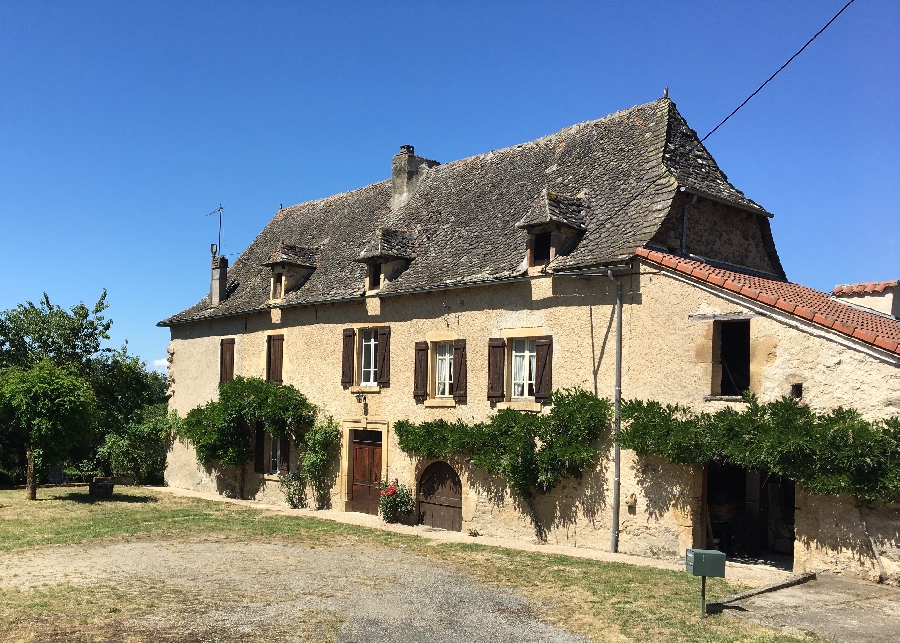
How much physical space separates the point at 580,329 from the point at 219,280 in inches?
547

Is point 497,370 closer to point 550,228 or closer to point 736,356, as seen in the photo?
point 550,228

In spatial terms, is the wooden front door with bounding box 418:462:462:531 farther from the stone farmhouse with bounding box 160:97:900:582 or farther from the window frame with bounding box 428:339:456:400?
the window frame with bounding box 428:339:456:400

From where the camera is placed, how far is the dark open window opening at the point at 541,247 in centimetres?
1490

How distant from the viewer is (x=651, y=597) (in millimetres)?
9805

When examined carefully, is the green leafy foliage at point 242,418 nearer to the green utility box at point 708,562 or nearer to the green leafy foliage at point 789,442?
the green leafy foliage at point 789,442

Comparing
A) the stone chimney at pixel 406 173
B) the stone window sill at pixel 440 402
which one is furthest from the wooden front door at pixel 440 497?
the stone chimney at pixel 406 173

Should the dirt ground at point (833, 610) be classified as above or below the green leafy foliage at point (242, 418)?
below

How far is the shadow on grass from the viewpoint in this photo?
65.9ft

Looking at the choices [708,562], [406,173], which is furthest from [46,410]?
[708,562]

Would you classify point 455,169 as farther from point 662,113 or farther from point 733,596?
point 733,596

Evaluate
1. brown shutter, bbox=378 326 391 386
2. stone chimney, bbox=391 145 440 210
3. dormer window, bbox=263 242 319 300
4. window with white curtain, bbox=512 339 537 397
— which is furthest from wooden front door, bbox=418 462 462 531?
stone chimney, bbox=391 145 440 210

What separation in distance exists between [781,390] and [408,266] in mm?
9058

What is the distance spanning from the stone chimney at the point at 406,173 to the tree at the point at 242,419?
5.94m

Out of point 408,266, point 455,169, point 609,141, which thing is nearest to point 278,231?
point 455,169
